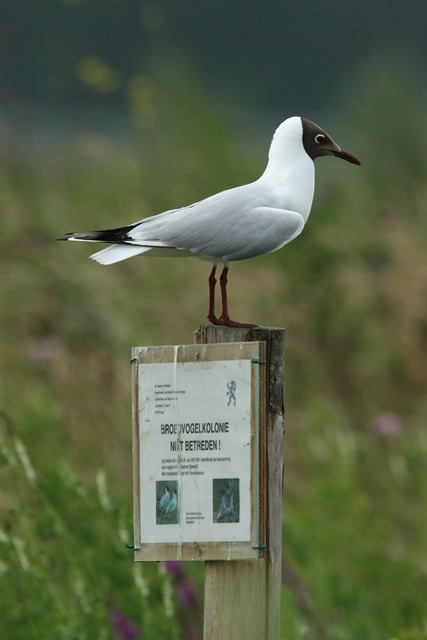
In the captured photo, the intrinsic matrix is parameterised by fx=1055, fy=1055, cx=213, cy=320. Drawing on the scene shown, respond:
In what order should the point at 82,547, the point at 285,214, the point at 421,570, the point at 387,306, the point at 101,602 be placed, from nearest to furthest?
Answer: the point at 285,214, the point at 101,602, the point at 82,547, the point at 421,570, the point at 387,306

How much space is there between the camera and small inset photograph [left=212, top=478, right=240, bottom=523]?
2.69 metres

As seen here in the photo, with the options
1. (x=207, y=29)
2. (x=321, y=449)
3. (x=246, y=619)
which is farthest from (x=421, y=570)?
(x=207, y=29)

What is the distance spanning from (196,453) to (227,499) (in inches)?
5.5

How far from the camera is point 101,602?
3.61 metres

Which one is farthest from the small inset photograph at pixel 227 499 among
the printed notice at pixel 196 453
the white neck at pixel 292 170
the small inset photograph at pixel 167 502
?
the white neck at pixel 292 170

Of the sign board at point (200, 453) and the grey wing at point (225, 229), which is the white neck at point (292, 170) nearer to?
the grey wing at point (225, 229)

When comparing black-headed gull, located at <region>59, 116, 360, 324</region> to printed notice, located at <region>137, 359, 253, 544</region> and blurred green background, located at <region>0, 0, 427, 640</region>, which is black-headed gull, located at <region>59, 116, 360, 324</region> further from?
blurred green background, located at <region>0, 0, 427, 640</region>

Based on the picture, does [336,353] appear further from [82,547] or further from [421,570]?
[82,547]

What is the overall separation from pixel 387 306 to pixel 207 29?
29.3ft

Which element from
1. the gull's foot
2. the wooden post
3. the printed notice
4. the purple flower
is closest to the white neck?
the gull's foot

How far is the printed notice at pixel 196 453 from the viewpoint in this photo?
8.83 ft

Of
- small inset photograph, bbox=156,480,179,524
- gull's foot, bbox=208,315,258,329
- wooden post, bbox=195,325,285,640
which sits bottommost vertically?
wooden post, bbox=195,325,285,640

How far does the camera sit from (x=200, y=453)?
2.71 meters

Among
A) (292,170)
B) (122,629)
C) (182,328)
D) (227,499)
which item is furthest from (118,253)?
(182,328)
